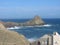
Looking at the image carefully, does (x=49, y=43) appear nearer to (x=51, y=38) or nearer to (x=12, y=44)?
(x=51, y=38)

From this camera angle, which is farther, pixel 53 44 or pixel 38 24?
pixel 38 24

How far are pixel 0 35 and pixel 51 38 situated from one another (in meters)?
1.76

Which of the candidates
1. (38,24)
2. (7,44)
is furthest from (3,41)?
(38,24)

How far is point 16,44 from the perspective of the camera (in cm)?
662

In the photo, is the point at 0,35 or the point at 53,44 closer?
the point at 53,44

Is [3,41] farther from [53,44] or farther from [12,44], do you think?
[53,44]

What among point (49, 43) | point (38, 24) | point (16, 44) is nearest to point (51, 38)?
point (49, 43)

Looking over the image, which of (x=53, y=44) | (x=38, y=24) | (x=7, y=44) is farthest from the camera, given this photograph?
(x=38, y=24)

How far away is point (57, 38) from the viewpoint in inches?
211

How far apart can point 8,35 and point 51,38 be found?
170 cm

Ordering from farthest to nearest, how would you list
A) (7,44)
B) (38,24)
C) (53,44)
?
(38,24)
(7,44)
(53,44)

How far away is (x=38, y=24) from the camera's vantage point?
78.2m

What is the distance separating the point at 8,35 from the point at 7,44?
1.16ft

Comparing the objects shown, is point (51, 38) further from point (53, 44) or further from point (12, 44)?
point (12, 44)
